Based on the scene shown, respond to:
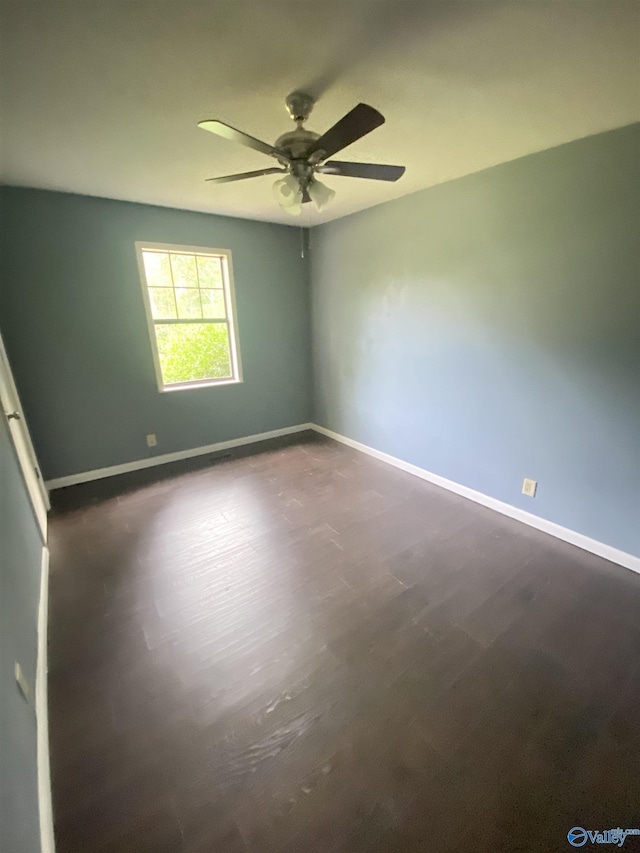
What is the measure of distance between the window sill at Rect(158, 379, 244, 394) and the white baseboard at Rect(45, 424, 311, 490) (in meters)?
0.66

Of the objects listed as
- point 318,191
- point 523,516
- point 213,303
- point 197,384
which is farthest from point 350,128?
point 197,384

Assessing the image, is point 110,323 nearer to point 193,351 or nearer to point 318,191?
point 193,351

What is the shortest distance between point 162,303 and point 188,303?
0.26 metres

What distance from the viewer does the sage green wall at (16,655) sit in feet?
2.90

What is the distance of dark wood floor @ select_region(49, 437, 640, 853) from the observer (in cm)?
112

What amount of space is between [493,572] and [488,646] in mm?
562

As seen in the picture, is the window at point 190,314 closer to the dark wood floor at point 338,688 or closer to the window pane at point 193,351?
the window pane at point 193,351

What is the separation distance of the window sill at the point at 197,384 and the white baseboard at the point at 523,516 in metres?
1.70

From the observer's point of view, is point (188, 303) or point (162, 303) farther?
point (188, 303)

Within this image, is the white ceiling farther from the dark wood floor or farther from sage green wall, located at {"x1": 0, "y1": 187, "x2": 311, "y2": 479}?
the dark wood floor

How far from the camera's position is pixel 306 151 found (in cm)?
156

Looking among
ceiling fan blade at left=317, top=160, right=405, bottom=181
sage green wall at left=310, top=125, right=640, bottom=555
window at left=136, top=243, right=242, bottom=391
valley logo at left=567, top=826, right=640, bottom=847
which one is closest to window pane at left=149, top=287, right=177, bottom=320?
Result: window at left=136, top=243, right=242, bottom=391

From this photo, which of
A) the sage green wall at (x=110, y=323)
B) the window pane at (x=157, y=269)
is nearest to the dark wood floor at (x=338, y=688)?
the sage green wall at (x=110, y=323)

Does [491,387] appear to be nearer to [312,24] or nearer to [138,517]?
[312,24]
